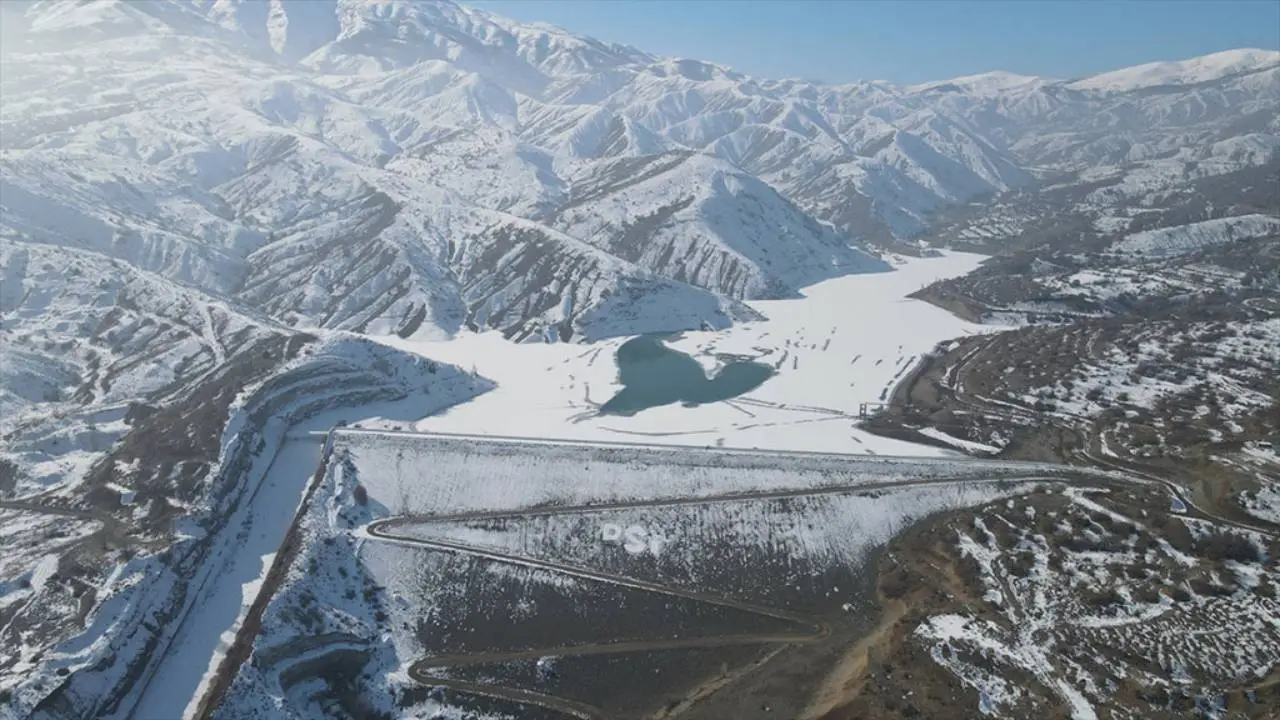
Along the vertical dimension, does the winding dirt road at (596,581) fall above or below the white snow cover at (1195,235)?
below

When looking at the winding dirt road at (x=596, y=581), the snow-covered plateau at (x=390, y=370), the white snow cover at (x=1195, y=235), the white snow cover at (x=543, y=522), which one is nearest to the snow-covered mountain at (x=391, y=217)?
the snow-covered plateau at (x=390, y=370)

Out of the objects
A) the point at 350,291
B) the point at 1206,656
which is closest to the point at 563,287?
the point at 350,291

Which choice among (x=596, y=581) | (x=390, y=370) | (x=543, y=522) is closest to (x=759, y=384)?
(x=543, y=522)

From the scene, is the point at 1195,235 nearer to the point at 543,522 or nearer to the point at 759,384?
the point at 759,384

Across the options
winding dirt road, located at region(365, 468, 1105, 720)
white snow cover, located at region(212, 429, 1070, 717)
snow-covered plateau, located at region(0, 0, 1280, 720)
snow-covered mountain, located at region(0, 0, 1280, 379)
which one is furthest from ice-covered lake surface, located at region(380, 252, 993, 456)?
winding dirt road, located at region(365, 468, 1105, 720)

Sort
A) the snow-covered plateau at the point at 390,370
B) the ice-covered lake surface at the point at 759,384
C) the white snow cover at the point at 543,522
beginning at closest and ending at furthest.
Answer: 1. the white snow cover at the point at 543,522
2. the snow-covered plateau at the point at 390,370
3. the ice-covered lake surface at the point at 759,384

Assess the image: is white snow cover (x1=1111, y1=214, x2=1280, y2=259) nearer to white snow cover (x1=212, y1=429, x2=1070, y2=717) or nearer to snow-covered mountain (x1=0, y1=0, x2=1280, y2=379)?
snow-covered mountain (x1=0, y1=0, x2=1280, y2=379)

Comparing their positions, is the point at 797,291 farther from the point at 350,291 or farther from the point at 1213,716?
the point at 1213,716

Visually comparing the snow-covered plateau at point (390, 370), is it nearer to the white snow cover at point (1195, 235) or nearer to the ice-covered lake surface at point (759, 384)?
the ice-covered lake surface at point (759, 384)
